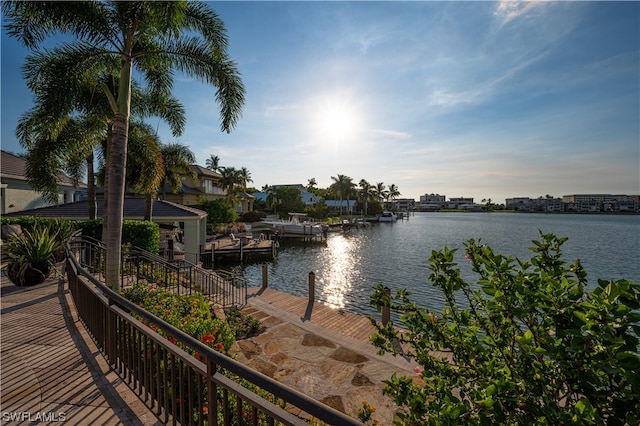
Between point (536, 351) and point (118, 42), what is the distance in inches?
445

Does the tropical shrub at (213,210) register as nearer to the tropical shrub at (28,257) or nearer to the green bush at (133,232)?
the green bush at (133,232)

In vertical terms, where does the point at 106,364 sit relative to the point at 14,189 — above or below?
below

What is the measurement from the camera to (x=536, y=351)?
1.79 m

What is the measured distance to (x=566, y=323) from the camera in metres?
1.88

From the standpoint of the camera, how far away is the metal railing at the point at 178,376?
6.51ft

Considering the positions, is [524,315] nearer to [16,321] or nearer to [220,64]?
[16,321]

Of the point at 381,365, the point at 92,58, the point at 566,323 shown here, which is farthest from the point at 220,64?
the point at 566,323

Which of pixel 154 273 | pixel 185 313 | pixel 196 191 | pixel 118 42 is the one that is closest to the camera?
pixel 185 313

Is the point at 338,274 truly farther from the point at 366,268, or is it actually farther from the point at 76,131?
the point at 76,131

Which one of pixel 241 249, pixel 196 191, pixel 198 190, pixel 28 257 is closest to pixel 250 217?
pixel 198 190

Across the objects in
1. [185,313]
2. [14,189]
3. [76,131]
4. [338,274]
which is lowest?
[338,274]

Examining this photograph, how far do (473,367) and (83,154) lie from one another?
19604mm

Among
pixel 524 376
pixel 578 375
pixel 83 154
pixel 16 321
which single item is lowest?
pixel 16 321

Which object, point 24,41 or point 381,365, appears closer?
point 381,365
